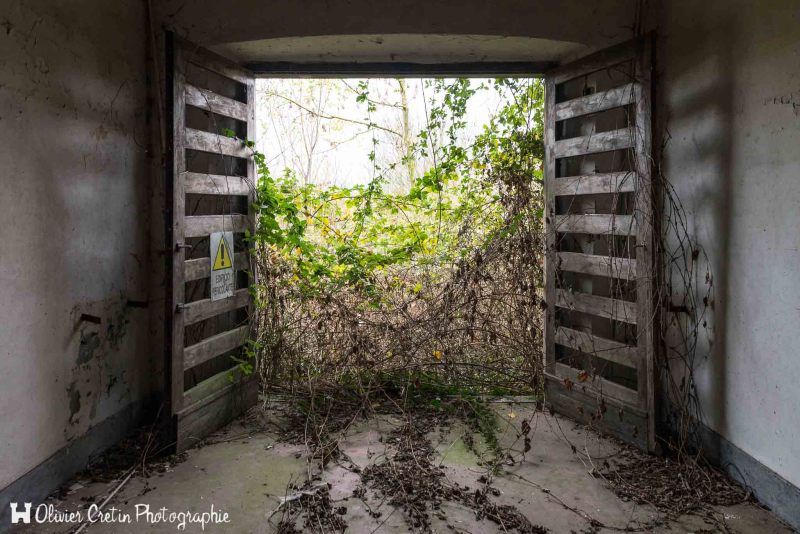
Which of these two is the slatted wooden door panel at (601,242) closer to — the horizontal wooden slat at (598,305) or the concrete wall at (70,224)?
the horizontal wooden slat at (598,305)

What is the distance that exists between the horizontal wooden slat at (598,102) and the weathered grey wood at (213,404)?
2855 mm

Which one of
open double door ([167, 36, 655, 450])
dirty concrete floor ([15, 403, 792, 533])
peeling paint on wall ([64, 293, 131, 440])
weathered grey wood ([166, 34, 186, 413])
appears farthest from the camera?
open double door ([167, 36, 655, 450])

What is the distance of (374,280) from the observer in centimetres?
464

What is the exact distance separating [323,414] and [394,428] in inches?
20.9

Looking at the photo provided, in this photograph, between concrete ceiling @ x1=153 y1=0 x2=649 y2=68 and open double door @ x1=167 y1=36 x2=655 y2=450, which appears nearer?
open double door @ x1=167 y1=36 x2=655 y2=450

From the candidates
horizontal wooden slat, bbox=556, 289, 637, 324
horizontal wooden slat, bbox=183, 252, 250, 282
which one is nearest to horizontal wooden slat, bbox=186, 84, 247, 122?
horizontal wooden slat, bbox=183, 252, 250, 282

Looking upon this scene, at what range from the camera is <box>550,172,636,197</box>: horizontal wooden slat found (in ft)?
12.0

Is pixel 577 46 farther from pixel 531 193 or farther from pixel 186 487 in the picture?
pixel 186 487

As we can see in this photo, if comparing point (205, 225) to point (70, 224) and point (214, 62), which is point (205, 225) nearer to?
point (70, 224)

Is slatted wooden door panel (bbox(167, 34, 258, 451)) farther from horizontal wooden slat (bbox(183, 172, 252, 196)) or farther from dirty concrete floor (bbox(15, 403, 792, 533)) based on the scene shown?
dirty concrete floor (bbox(15, 403, 792, 533))

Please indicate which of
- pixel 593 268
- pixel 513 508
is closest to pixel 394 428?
pixel 513 508

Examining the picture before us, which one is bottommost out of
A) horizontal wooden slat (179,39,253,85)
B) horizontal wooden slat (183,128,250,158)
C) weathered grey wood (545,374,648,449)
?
weathered grey wood (545,374,648,449)

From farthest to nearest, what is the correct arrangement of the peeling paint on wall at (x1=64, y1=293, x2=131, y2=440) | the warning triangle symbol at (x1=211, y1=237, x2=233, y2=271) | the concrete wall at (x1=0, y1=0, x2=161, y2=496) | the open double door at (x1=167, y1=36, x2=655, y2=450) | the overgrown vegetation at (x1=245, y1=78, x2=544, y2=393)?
1. the overgrown vegetation at (x1=245, y1=78, x2=544, y2=393)
2. the warning triangle symbol at (x1=211, y1=237, x2=233, y2=271)
3. the open double door at (x1=167, y1=36, x2=655, y2=450)
4. the peeling paint on wall at (x1=64, y1=293, x2=131, y2=440)
5. the concrete wall at (x1=0, y1=0, x2=161, y2=496)

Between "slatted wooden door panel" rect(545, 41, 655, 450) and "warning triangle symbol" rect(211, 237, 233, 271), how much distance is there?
222 centimetres
